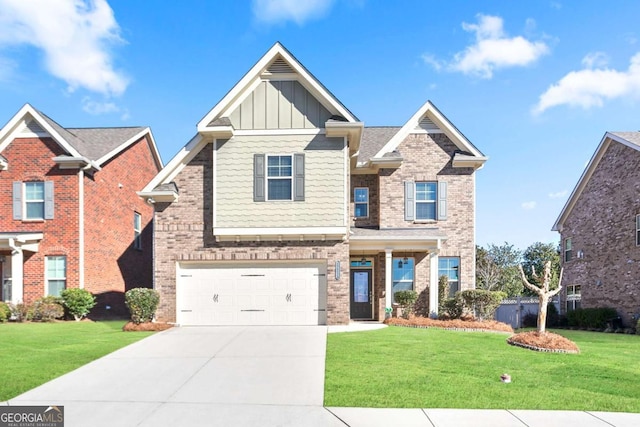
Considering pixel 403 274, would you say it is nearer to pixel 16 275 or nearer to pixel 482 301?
pixel 482 301

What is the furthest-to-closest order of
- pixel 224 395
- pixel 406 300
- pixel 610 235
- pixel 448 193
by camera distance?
1. pixel 610 235
2. pixel 448 193
3. pixel 406 300
4. pixel 224 395

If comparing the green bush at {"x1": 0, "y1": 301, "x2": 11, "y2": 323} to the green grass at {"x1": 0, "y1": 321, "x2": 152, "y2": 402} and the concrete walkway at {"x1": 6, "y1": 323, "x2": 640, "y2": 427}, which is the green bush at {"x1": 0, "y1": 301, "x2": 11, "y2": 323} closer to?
the green grass at {"x1": 0, "y1": 321, "x2": 152, "y2": 402}

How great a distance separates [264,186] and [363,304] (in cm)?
678

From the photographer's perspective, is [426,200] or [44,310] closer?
[44,310]

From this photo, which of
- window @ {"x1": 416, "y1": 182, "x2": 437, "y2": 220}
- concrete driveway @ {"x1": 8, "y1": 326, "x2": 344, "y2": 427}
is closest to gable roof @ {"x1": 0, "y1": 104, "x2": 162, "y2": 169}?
concrete driveway @ {"x1": 8, "y1": 326, "x2": 344, "y2": 427}

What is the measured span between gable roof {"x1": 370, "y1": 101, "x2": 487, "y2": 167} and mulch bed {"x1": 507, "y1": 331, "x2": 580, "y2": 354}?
28.1 feet

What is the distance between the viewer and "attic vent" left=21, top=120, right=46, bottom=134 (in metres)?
19.6

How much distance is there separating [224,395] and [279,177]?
8801 millimetres

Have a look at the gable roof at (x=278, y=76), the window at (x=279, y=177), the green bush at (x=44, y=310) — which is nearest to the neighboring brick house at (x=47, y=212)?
the green bush at (x=44, y=310)

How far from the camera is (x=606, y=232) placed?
21.9 metres

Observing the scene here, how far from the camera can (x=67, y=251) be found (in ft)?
62.3

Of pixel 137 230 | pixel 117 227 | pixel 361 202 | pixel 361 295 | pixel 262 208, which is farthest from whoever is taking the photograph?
pixel 137 230

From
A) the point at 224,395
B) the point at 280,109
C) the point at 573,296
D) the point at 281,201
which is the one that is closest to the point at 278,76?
the point at 280,109

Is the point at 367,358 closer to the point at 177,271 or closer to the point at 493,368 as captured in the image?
the point at 493,368
